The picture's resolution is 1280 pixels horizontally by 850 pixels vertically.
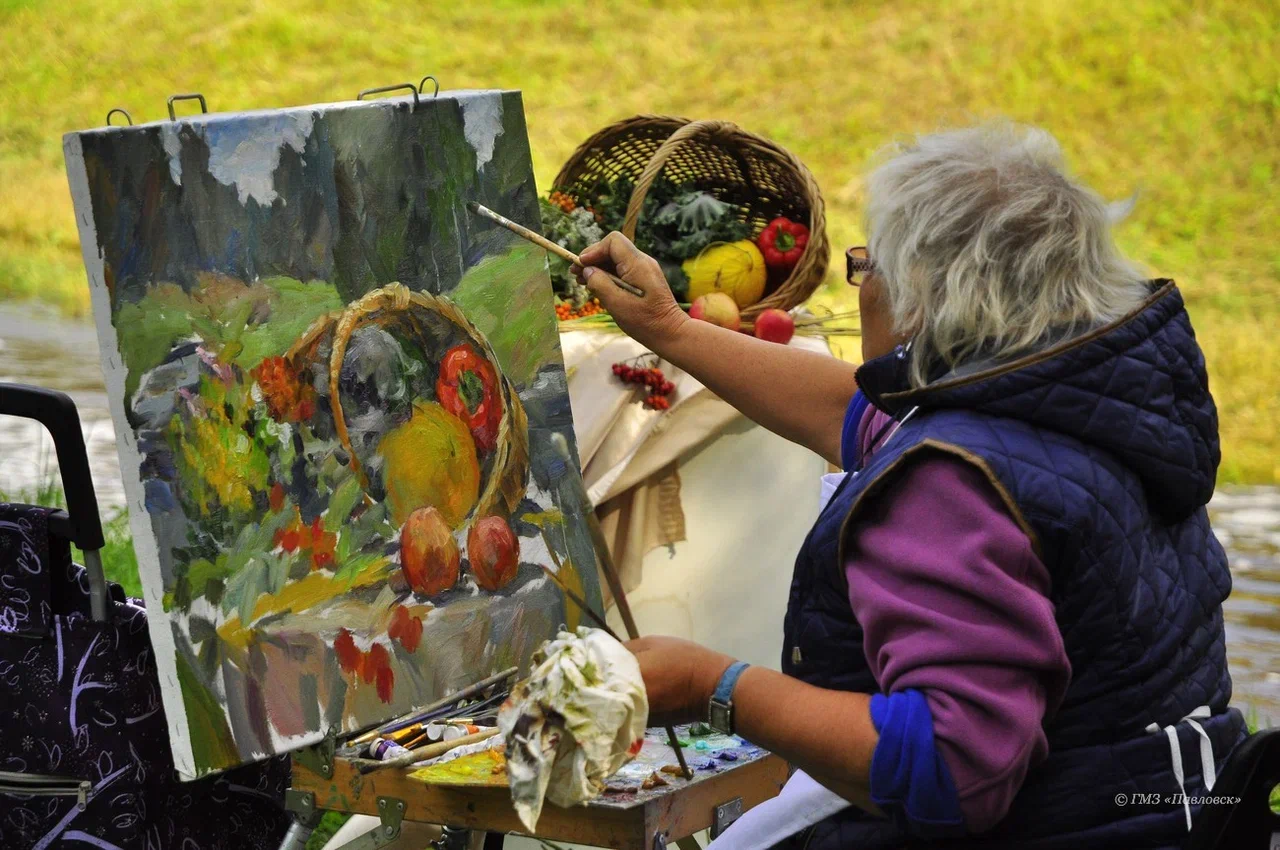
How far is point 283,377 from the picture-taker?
5.77 feet

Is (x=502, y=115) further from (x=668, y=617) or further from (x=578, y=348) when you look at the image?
(x=668, y=617)

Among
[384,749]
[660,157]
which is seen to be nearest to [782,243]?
[660,157]

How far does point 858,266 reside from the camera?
1745mm

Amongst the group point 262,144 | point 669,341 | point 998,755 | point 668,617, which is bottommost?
point 668,617

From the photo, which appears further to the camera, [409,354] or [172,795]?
[409,354]

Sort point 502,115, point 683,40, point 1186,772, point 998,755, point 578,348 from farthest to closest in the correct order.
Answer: point 683,40 < point 578,348 < point 502,115 < point 1186,772 < point 998,755

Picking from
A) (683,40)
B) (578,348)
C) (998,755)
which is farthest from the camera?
(683,40)

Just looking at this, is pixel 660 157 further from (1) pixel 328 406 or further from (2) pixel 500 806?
(2) pixel 500 806

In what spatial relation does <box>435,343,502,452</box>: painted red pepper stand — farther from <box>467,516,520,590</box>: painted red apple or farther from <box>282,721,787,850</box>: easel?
<box>282,721,787,850</box>: easel

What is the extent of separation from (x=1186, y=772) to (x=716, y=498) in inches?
54.5

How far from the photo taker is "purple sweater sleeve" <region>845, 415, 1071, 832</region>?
1.26 metres

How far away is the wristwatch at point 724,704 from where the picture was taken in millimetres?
1371

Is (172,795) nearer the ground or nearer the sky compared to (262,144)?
nearer the ground

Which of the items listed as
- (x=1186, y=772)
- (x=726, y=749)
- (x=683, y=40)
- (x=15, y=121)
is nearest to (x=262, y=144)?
(x=726, y=749)
